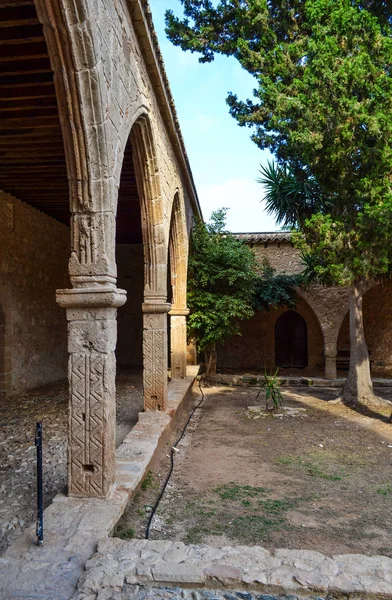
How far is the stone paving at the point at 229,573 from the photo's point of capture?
2.37 metres

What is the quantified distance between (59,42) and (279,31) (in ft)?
27.1

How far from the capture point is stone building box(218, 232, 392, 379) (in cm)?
1360

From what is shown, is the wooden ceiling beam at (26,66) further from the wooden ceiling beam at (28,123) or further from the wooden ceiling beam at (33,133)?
the wooden ceiling beam at (33,133)

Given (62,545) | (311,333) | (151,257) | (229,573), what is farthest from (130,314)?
(229,573)

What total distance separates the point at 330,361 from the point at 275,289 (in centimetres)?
252

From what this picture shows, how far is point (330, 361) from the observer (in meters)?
12.9

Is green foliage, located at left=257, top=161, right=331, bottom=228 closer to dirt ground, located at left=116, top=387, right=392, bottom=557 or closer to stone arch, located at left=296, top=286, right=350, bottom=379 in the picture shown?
stone arch, located at left=296, top=286, right=350, bottom=379

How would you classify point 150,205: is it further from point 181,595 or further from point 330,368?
point 330,368

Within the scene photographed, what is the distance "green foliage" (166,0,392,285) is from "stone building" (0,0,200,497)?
7.00ft

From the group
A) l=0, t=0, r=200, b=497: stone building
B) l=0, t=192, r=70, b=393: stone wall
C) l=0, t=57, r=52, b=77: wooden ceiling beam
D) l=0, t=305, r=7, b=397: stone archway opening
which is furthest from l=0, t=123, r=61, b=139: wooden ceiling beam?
l=0, t=305, r=7, b=397: stone archway opening

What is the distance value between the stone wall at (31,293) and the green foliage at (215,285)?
10.5ft

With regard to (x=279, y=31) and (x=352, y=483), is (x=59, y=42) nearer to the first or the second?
(x=352, y=483)

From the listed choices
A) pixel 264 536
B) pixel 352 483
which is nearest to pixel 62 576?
pixel 264 536

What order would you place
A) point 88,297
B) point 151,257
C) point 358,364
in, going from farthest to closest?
point 358,364 < point 151,257 < point 88,297
